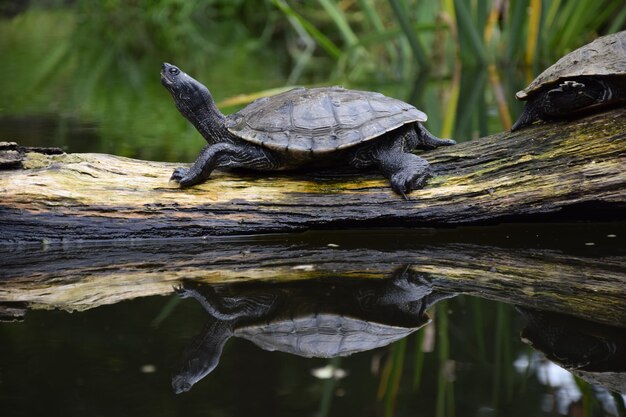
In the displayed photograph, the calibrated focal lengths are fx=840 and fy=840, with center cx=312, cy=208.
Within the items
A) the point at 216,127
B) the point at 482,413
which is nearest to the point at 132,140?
the point at 216,127

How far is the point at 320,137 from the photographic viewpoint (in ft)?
12.1

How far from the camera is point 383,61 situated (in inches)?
459

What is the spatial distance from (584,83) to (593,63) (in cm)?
9

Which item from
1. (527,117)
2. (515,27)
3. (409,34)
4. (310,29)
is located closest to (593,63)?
(527,117)

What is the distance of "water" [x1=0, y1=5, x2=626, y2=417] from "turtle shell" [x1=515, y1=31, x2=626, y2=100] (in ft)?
2.11

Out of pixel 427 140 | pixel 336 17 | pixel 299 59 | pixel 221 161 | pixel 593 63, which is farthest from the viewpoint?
pixel 299 59

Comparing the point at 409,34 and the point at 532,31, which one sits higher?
the point at 532,31

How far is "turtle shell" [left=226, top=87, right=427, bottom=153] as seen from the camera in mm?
3666

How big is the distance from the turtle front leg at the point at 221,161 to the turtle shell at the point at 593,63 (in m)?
1.17

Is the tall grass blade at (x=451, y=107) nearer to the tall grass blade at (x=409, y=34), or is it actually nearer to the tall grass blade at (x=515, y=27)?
the tall grass blade at (x=409, y=34)

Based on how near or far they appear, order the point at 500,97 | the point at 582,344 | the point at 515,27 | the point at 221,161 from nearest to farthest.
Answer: the point at 582,344 < the point at 221,161 < the point at 500,97 < the point at 515,27

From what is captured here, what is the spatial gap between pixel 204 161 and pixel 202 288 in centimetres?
76

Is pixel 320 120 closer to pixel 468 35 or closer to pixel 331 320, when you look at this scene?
pixel 331 320

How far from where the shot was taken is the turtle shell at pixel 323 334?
2.49 m
